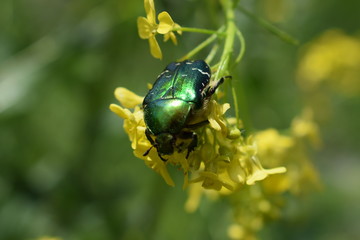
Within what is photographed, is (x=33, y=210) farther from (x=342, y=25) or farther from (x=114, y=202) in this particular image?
(x=342, y=25)

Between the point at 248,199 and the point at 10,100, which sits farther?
the point at 10,100

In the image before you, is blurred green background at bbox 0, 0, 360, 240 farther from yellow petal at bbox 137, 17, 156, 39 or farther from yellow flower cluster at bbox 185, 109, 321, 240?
yellow petal at bbox 137, 17, 156, 39

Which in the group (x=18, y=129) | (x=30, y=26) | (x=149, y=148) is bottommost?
(x=149, y=148)

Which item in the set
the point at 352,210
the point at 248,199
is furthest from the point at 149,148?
the point at 352,210

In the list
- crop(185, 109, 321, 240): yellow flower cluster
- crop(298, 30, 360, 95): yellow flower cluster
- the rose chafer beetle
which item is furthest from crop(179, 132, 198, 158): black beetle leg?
crop(298, 30, 360, 95): yellow flower cluster

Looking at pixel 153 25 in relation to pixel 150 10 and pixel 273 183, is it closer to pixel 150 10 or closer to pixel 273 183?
pixel 150 10

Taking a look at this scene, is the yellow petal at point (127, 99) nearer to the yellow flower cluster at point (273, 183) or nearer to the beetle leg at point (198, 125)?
the beetle leg at point (198, 125)

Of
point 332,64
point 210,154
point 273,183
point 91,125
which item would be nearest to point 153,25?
point 210,154

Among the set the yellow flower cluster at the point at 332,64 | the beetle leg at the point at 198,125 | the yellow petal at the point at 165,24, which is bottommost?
the beetle leg at the point at 198,125

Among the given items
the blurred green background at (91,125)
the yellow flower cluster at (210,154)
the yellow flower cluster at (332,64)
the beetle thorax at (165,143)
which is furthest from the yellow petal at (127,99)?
the yellow flower cluster at (332,64)
